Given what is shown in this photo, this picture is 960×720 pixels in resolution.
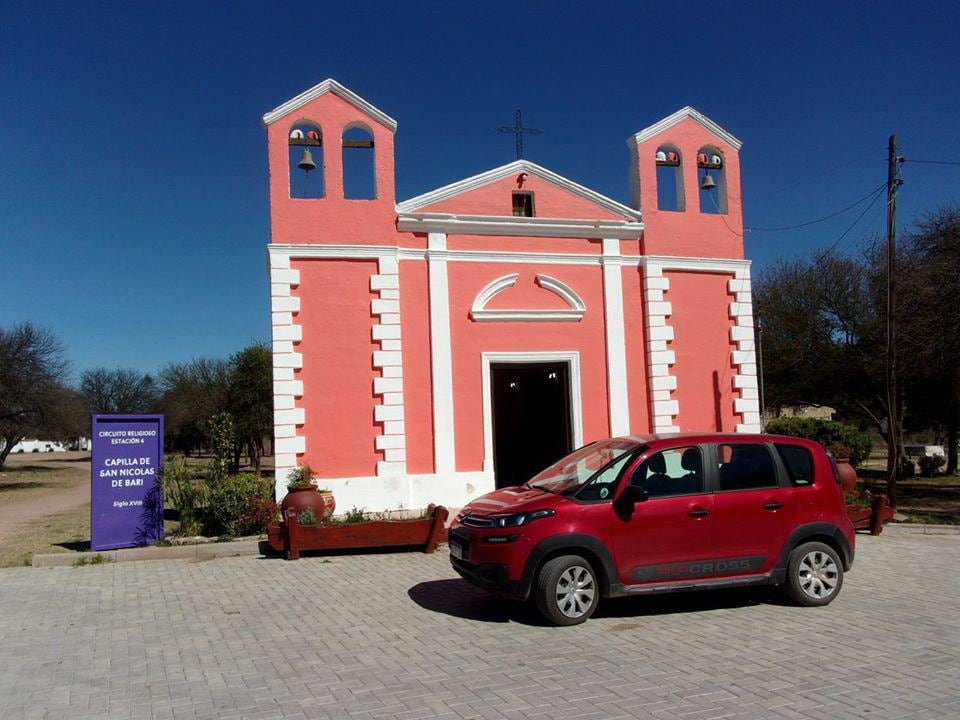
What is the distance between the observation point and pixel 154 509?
37.2 feet

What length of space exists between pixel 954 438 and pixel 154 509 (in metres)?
29.1

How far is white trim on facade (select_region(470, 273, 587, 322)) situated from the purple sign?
6.20 meters

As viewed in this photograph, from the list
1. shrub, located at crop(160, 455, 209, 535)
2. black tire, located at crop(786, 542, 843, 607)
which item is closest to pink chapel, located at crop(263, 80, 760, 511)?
shrub, located at crop(160, 455, 209, 535)

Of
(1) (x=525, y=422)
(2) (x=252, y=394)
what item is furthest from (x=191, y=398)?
(1) (x=525, y=422)

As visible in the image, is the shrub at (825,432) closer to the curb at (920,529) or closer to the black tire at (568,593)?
the curb at (920,529)

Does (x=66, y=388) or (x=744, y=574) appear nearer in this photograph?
(x=744, y=574)

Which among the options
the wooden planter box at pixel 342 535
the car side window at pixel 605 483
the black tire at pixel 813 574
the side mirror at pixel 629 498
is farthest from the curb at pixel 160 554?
the black tire at pixel 813 574

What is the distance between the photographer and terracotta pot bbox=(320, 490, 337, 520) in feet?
40.5

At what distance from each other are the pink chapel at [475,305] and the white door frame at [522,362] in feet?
0.09

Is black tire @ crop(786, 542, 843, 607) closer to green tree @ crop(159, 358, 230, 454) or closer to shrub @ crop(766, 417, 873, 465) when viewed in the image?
shrub @ crop(766, 417, 873, 465)

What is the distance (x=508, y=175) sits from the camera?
15.3 metres

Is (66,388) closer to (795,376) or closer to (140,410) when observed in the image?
(140,410)

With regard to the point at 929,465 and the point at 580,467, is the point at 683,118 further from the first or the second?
the point at 929,465

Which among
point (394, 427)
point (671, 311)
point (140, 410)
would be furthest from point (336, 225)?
point (140, 410)
